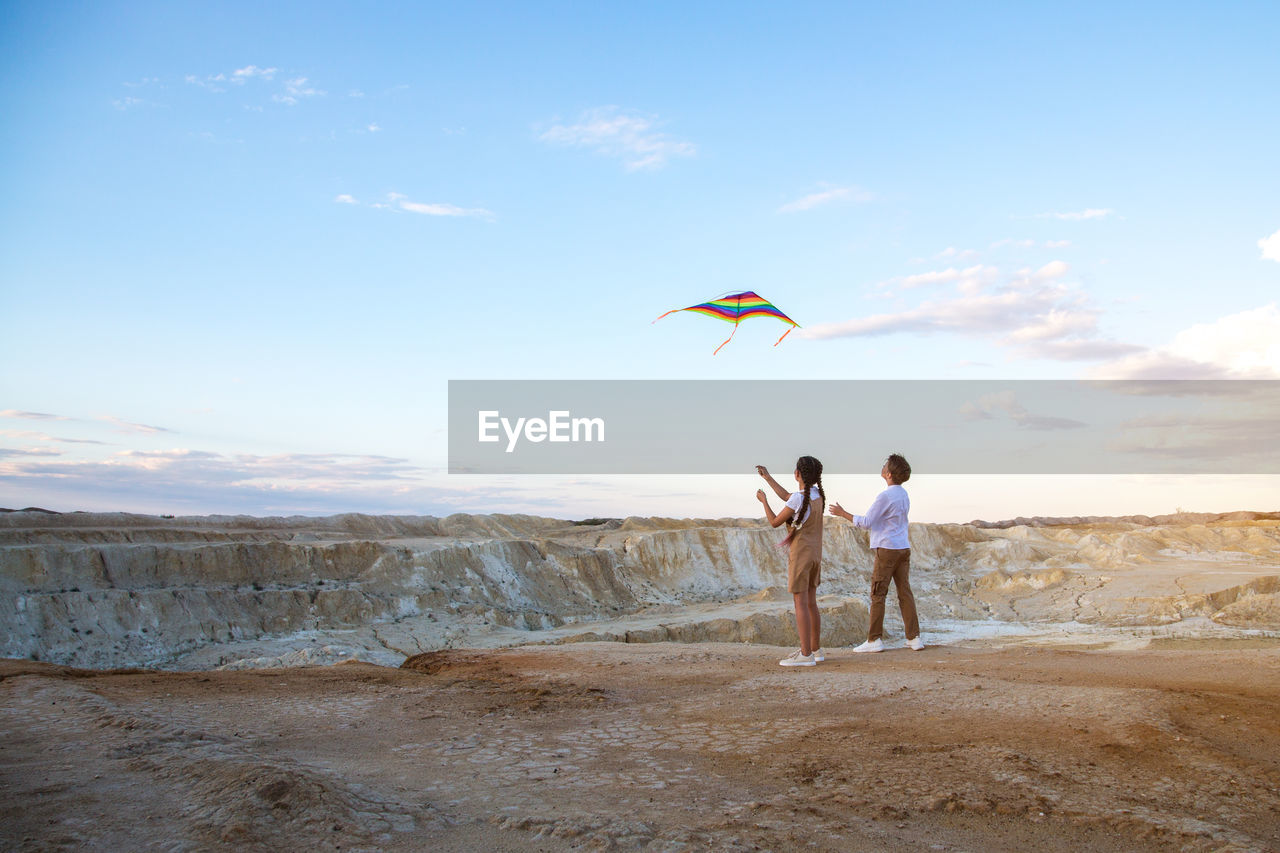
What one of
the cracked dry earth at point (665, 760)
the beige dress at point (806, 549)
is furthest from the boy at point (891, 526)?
the cracked dry earth at point (665, 760)

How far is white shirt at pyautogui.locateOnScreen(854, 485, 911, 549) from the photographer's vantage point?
7.91m

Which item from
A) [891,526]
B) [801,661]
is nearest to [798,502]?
[891,526]

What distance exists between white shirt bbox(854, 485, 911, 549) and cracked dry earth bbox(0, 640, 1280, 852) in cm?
116

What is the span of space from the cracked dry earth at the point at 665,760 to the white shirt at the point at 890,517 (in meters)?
1.16

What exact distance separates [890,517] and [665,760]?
4.05 m

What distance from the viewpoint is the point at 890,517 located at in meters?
7.95

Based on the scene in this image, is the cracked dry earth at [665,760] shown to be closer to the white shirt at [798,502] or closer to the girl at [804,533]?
the girl at [804,533]

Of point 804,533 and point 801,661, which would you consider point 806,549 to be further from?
point 801,661

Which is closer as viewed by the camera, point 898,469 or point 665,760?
point 665,760

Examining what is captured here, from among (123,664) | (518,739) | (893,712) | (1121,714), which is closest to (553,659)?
(518,739)

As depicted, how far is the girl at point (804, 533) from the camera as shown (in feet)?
24.3

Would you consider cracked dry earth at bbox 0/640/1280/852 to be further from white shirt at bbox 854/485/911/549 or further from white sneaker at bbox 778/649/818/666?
white shirt at bbox 854/485/911/549

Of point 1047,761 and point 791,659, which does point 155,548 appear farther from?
point 1047,761

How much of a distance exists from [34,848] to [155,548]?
20.7 m
